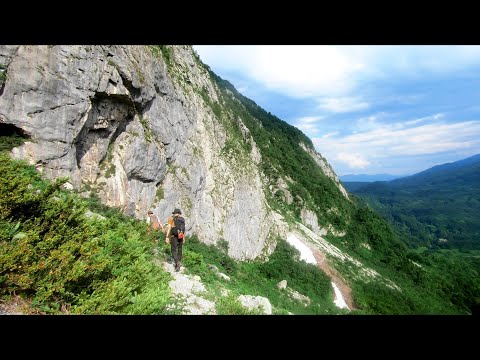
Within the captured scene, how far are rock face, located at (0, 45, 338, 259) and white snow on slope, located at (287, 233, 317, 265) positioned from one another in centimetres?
506

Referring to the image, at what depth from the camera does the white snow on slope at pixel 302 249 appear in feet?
132

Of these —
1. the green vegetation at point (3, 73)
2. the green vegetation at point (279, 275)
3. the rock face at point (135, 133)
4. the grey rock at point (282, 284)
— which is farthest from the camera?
the grey rock at point (282, 284)

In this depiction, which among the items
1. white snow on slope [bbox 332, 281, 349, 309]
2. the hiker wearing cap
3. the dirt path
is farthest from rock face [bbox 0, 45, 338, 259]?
white snow on slope [bbox 332, 281, 349, 309]

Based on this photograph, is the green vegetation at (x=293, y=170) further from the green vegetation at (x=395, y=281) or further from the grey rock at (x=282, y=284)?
the grey rock at (x=282, y=284)

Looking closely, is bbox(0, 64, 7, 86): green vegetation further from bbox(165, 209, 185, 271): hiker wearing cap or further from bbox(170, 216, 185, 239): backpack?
bbox(170, 216, 185, 239): backpack

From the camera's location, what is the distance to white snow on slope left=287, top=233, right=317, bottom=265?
40.1 meters

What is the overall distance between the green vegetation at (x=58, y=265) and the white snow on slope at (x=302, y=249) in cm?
3520

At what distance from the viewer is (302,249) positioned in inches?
1645

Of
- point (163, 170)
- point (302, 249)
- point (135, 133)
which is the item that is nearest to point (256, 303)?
point (135, 133)

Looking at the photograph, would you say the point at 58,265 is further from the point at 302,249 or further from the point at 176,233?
the point at 302,249

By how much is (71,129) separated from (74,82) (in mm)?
2372

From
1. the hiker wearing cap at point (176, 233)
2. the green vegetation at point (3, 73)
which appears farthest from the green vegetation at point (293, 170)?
the hiker wearing cap at point (176, 233)
